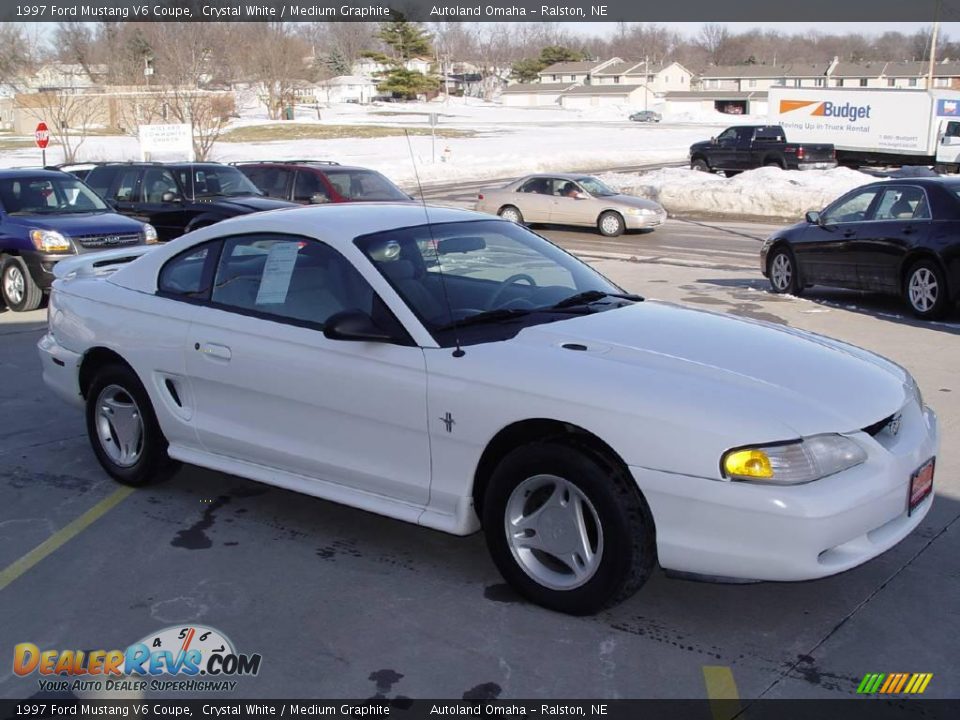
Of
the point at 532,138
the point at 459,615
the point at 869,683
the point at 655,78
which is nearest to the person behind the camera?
the point at 869,683

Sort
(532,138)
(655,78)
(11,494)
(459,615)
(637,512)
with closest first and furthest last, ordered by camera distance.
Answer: (637,512) → (459,615) → (11,494) → (532,138) → (655,78)

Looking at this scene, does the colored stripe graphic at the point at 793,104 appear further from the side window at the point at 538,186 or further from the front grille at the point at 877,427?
the front grille at the point at 877,427

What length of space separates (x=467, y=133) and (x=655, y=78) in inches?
3165

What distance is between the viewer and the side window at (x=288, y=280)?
4824mm

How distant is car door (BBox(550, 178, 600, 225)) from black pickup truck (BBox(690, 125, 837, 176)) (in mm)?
16547

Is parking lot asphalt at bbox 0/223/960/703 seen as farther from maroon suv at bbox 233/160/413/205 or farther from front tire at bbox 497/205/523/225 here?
front tire at bbox 497/205/523/225

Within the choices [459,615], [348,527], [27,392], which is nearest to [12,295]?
[27,392]

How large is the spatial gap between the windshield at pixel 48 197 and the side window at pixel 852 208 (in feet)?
29.7

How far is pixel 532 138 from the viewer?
65438mm

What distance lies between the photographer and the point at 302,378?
480 cm

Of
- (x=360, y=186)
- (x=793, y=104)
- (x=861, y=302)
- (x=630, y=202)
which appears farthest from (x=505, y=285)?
(x=793, y=104)

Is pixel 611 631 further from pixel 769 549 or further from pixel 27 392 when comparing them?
pixel 27 392

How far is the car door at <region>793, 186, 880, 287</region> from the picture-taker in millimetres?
11891

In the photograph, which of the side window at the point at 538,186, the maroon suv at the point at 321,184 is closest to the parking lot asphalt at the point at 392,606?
the maroon suv at the point at 321,184
